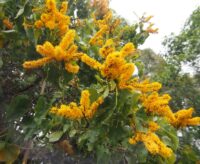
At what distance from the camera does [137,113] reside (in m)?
1.70

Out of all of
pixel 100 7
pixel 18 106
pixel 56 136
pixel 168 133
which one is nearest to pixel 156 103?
pixel 168 133

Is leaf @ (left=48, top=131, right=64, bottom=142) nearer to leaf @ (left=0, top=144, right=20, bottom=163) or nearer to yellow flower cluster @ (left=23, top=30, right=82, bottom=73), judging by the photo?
yellow flower cluster @ (left=23, top=30, right=82, bottom=73)

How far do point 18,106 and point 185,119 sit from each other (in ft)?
3.31

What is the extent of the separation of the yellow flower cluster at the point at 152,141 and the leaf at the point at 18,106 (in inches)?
31.2

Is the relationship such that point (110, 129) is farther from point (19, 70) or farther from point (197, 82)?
point (197, 82)

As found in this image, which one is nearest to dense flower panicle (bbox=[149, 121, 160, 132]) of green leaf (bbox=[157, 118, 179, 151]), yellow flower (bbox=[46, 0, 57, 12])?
green leaf (bbox=[157, 118, 179, 151])

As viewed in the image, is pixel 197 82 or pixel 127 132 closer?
pixel 127 132

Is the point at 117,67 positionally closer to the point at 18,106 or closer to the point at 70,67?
the point at 70,67

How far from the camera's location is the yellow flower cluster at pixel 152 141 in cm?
151

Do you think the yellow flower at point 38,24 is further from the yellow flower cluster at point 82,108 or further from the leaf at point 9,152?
the leaf at point 9,152

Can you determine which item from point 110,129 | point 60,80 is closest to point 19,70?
point 60,80

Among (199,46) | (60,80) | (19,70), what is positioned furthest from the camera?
(199,46)

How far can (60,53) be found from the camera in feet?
5.17

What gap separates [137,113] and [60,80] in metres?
0.53
